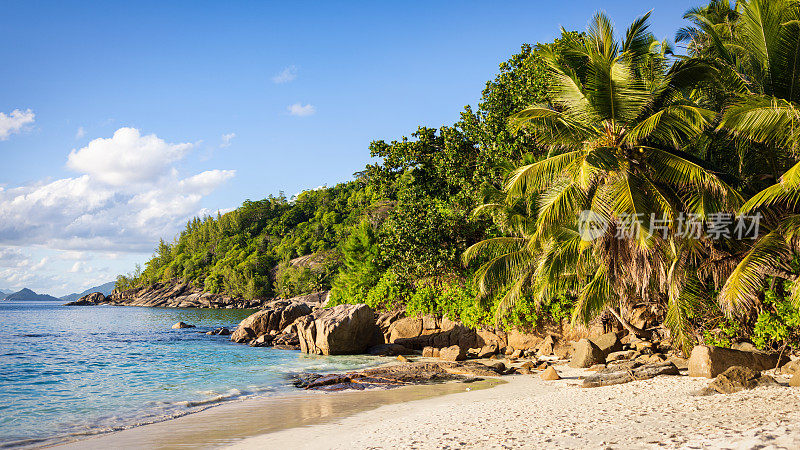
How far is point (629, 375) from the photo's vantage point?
459 inches

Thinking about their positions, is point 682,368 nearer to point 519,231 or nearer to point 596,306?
point 596,306

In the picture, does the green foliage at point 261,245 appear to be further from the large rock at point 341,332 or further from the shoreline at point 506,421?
the shoreline at point 506,421

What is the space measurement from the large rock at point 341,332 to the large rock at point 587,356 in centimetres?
1022

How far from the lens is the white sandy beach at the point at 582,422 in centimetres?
614

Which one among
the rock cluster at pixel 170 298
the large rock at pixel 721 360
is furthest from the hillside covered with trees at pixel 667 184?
the rock cluster at pixel 170 298

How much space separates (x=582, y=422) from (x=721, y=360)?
5301 millimetres

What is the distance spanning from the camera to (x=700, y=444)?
18.6 ft

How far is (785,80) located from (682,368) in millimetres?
7255

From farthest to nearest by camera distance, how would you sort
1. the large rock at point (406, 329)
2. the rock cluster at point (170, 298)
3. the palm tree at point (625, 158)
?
the rock cluster at point (170, 298), the large rock at point (406, 329), the palm tree at point (625, 158)

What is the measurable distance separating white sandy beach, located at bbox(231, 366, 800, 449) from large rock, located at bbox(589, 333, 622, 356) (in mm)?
4803

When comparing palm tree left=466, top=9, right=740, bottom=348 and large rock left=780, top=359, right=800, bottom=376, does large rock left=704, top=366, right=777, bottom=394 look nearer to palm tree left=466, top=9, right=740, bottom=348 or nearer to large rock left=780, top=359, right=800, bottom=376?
large rock left=780, top=359, right=800, bottom=376

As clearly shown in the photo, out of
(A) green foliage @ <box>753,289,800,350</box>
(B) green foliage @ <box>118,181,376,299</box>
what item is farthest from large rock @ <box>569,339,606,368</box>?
(B) green foliage @ <box>118,181,376,299</box>

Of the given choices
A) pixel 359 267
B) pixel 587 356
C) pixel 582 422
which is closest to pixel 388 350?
pixel 587 356

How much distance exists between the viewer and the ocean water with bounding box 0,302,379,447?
35.3ft
